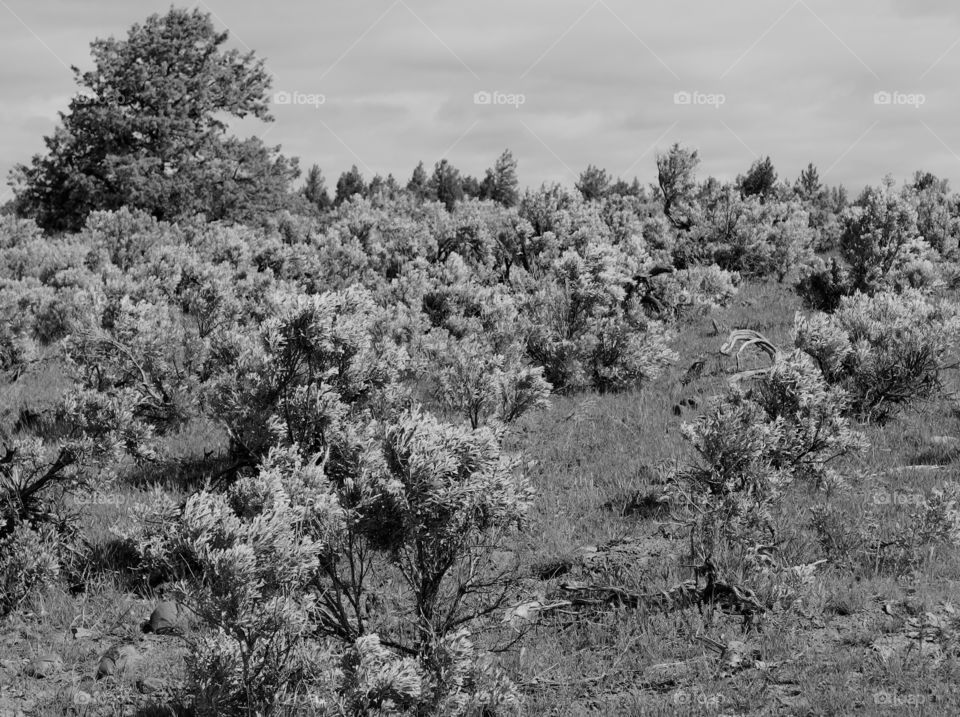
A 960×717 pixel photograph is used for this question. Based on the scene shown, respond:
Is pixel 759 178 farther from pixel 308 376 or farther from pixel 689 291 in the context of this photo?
pixel 308 376

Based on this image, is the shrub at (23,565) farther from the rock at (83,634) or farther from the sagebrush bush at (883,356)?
the sagebrush bush at (883,356)

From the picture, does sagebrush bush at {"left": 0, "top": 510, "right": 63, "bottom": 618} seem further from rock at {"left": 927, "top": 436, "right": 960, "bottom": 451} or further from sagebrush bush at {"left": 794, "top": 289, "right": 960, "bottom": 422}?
rock at {"left": 927, "top": 436, "right": 960, "bottom": 451}

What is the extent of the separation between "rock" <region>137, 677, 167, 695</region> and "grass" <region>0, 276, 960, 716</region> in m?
0.07

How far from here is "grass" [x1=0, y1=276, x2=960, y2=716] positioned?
518 centimetres

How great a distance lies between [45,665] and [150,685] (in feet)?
2.72

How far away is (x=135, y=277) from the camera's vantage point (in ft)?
56.3

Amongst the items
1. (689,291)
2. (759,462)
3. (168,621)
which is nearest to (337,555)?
(168,621)

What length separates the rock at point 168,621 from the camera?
6.23m

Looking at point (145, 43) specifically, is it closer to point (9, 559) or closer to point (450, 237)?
point (450, 237)

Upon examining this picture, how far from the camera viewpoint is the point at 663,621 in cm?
595

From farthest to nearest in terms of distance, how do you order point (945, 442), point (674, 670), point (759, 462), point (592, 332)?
point (592, 332)
point (945, 442)
point (759, 462)
point (674, 670)

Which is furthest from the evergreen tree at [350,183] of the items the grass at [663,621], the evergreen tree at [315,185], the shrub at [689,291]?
the grass at [663,621]

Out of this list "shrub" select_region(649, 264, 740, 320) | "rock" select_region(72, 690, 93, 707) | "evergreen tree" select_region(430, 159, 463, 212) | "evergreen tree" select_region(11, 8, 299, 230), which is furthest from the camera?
"evergreen tree" select_region(430, 159, 463, 212)

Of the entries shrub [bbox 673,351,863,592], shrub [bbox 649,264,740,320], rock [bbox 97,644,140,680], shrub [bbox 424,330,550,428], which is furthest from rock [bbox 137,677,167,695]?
shrub [bbox 649,264,740,320]
